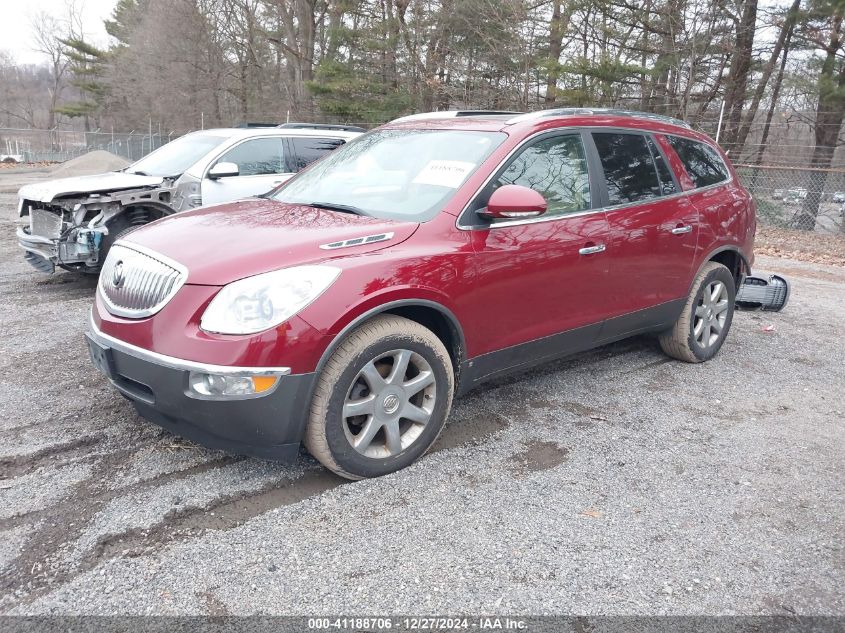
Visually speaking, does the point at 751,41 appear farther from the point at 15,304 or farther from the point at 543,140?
the point at 15,304

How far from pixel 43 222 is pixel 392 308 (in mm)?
5358

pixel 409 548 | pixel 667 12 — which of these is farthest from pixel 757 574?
pixel 667 12

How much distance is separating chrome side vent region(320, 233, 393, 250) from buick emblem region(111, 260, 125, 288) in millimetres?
1064

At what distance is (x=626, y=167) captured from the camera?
433cm

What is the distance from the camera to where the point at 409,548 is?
2.66m

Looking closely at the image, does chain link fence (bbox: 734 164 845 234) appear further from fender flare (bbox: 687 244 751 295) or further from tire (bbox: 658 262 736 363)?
tire (bbox: 658 262 736 363)

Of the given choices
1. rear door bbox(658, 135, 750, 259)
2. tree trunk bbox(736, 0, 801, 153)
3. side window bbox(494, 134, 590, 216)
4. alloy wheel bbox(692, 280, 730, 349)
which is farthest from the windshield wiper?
tree trunk bbox(736, 0, 801, 153)

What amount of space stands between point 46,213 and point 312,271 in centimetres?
518

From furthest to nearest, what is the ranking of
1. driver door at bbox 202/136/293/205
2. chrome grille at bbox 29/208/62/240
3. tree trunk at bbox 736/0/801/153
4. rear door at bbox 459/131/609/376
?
tree trunk at bbox 736/0/801/153
driver door at bbox 202/136/293/205
chrome grille at bbox 29/208/62/240
rear door at bbox 459/131/609/376

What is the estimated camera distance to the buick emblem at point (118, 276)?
10.5 ft

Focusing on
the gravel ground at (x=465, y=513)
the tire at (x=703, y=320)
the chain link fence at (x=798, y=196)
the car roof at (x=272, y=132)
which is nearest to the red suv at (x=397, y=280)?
the tire at (x=703, y=320)

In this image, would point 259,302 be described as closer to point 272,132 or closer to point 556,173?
point 556,173

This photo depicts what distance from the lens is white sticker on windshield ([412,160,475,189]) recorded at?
11.6 feet

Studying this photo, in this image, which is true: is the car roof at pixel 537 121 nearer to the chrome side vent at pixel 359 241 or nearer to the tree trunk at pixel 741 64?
the chrome side vent at pixel 359 241
